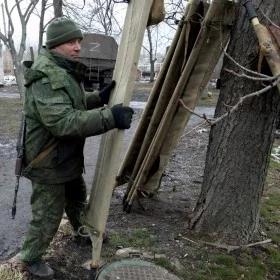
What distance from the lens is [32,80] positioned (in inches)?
128

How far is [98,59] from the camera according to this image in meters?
19.5

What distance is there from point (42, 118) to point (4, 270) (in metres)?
1.27

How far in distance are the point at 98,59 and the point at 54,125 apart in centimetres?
1674

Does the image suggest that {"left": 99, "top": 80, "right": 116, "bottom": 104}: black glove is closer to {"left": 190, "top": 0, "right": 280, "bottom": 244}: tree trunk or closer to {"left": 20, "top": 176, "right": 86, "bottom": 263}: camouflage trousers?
{"left": 20, "top": 176, "right": 86, "bottom": 263}: camouflage trousers

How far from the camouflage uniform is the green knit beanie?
10 centimetres

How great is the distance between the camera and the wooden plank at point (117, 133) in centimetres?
311

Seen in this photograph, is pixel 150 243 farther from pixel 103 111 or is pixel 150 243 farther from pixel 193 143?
pixel 193 143

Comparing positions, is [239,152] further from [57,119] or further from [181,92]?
[57,119]

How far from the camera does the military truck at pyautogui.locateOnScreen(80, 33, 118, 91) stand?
19.2 m

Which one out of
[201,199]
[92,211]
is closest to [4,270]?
[92,211]

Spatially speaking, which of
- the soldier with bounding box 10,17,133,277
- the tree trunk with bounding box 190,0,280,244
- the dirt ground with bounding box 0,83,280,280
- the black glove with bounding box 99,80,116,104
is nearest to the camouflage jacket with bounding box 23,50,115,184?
the soldier with bounding box 10,17,133,277

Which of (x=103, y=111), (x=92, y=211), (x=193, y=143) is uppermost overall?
(x=103, y=111)

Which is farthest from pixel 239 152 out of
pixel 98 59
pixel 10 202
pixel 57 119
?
pixel 98 59

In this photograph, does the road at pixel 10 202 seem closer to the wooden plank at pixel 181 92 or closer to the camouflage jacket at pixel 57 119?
the wooden plank at pixel 181 92
